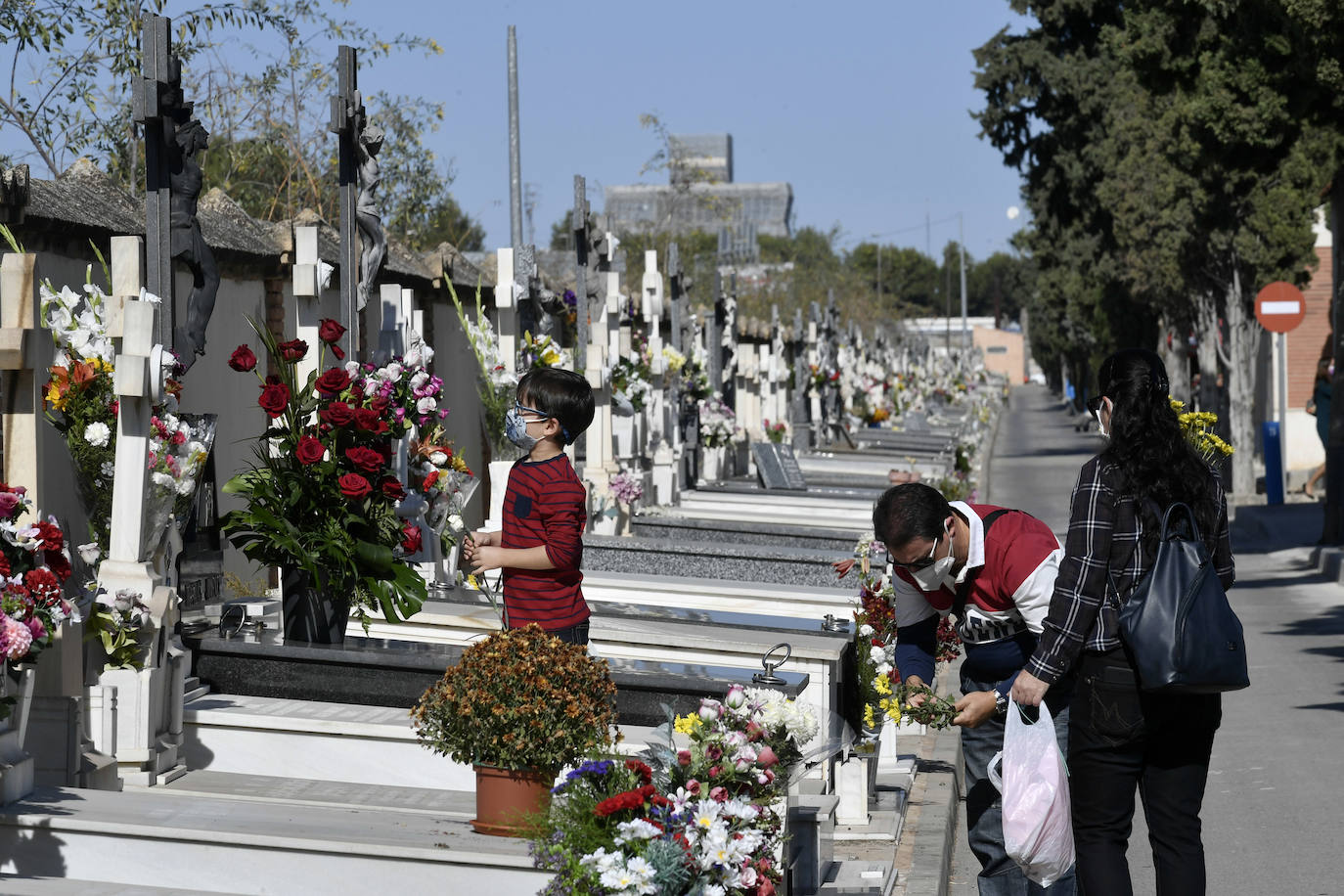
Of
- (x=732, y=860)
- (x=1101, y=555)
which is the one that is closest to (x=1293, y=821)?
(x=1101, y=555)

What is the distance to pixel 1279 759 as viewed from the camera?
8.65 m

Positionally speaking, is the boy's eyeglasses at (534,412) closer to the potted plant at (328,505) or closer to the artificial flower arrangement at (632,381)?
the potted plant at (328,505)

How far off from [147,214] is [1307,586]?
12640 mm

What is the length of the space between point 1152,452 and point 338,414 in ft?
10.9

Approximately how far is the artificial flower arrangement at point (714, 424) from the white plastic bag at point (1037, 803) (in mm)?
15159

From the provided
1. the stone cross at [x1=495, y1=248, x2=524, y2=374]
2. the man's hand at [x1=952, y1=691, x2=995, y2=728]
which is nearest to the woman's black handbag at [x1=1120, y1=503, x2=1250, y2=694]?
the man's hand at [x1=952, y1=691, x2=995, y2=728]

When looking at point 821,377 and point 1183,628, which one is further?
point 821,377

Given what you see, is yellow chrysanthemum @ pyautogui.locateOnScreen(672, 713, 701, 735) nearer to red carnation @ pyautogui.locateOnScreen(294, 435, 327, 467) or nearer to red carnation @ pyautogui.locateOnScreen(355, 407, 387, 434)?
red carnation @ pyautogui.locateOnScreen(294, 435, 327, 467)

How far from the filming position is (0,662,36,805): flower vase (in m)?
5.08

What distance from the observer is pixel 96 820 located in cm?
491

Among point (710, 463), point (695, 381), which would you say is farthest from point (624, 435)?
point (710, 463)

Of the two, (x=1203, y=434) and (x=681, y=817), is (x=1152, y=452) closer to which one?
(x=681, y=817)

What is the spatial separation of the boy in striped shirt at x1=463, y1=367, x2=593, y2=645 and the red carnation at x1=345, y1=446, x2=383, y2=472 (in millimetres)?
1109

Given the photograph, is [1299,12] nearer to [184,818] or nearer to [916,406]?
[184,818]
